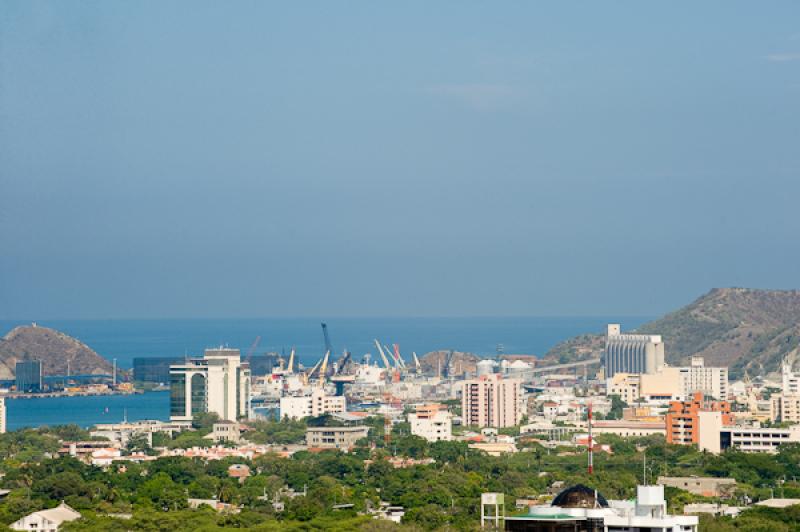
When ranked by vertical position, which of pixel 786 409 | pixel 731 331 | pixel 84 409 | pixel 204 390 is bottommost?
pixel 84 409

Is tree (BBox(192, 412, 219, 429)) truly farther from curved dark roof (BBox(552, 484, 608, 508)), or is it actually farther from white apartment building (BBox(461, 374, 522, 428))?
curved dark roof (BBox(552, 484, 608, 508))

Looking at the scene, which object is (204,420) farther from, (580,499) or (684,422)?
(580,499)

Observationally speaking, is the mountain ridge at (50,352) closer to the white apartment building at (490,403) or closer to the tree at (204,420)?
the tree at (204,420)

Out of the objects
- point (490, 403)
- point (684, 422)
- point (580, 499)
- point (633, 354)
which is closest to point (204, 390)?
point (490, 403)

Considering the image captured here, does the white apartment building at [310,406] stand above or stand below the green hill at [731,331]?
below

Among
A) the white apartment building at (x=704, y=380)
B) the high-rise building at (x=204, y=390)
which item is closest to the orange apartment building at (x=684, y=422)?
the high-rise building at (x=204, y=390)

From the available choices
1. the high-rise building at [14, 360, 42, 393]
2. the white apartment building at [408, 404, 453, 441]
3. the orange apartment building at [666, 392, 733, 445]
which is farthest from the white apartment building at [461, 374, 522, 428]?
the high-rise building at [14, 360, 42, 393]

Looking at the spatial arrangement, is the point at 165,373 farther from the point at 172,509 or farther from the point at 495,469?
the point at 172,509
